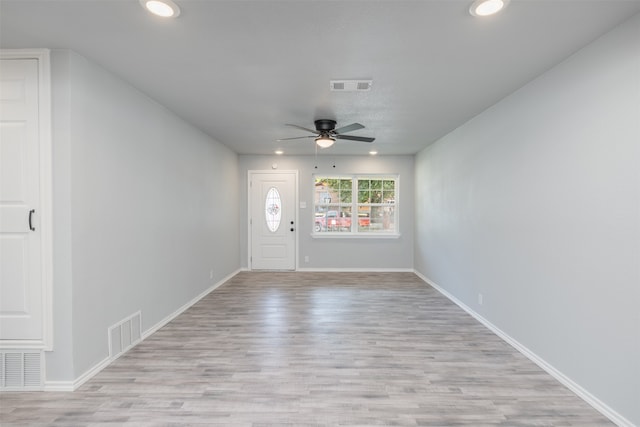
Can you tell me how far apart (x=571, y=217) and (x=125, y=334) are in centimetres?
388

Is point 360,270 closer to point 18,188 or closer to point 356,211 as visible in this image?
point 356,211

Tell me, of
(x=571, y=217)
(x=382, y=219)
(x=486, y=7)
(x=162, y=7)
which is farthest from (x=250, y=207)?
(x=486, y=7)

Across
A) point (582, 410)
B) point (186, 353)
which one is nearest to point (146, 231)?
point (186, 353)

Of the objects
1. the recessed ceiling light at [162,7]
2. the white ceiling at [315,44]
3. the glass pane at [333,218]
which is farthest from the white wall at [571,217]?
the glass pane at [333,218]

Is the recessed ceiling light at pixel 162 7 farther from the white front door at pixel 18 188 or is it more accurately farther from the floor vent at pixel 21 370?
the floor vent at pixel 21 370

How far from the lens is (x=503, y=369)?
8.63ft

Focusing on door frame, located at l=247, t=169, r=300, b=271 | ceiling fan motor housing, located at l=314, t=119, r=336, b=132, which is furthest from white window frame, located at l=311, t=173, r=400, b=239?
ceiling fan motor housing, located at l=314, t=119, r=336, b=132

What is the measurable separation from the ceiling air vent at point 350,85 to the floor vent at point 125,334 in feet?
9.47

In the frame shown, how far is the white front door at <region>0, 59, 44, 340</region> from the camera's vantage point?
2.31 meters

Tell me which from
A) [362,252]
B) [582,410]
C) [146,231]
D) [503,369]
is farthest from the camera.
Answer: [362,252]

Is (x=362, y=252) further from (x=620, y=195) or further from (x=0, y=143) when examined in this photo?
(x=0, y=143)

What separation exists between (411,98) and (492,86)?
0.74 m

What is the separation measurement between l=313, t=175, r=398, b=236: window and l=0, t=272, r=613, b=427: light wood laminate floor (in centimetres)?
303

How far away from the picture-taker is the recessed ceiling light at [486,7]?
5.71 ft
